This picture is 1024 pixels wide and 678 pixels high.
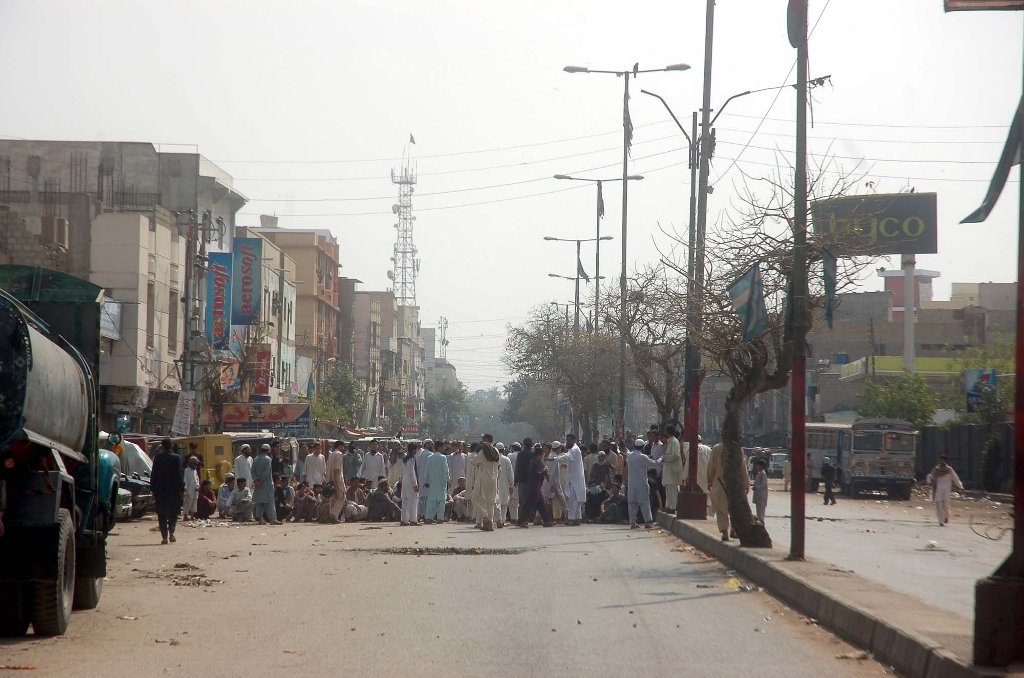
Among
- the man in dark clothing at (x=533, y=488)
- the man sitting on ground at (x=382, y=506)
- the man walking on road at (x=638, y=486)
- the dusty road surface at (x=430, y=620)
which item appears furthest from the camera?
the man sitting on ground at (x=382, y=506)

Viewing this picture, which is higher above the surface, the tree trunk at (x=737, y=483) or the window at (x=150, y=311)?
the window at (x=150, y=311)

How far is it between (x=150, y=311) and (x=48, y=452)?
1413 inches

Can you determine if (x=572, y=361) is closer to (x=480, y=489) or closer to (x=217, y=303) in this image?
(x=217, y=303)

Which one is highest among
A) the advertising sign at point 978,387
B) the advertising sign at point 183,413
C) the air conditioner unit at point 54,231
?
the air conditioner unit at point 54,231

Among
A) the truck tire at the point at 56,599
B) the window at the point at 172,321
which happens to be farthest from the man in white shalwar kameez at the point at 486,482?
the window at the point at 172,321

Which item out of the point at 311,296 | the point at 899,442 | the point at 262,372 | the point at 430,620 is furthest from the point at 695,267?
the point at 311,296

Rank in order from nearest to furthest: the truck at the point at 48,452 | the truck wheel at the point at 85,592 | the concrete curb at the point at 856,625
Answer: the concrete curb at the point at 856,625, the truck at the point at 48,452, the truck wheel at the point at 85,592

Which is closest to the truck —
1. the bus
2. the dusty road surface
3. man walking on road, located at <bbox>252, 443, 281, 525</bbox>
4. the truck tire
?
the truck tire

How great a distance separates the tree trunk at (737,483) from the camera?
16.7 meters

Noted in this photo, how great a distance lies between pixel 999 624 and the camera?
23.6 feet

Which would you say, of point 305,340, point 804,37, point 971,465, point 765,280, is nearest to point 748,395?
point 765,280

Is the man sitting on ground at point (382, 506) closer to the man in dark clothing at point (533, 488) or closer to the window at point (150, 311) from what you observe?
the man in dark clothing at point (533, 488)

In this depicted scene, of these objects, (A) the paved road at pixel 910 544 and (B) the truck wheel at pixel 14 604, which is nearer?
(B) the truck wheel at pixel 14 604

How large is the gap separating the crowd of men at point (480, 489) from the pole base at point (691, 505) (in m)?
1.51
